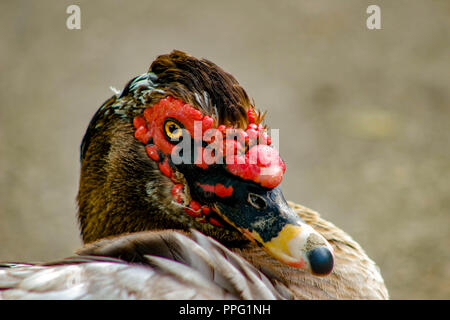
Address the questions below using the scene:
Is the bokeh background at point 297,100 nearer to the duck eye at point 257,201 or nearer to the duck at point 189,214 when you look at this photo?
the duck at point 189,214

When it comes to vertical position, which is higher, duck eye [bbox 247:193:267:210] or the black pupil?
the black pupil

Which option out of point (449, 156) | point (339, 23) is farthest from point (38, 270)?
point (339, 23)

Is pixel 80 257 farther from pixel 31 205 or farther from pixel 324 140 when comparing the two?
Answer: pixel 324 140

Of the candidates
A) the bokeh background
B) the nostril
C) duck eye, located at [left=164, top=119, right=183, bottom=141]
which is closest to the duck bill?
the nostril

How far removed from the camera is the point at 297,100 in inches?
255

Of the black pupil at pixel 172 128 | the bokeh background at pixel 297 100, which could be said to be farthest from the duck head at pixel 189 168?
the bokeh background at pixel 297 100

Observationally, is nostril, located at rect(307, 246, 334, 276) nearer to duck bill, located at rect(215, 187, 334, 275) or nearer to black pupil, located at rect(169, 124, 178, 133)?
duck bill, located at rect(215, 187, 334, 275)

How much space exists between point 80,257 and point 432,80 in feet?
18.9

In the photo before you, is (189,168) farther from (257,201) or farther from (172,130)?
(257,201)

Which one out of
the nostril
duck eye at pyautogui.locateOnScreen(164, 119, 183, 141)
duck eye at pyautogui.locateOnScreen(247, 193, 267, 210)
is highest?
duck eye at pyautogui.locateOnScreen(164, 119, 183, 141)

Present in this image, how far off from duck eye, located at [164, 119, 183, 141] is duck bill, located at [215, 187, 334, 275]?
0.39 metres

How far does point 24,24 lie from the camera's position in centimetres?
741

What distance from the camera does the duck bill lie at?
2004 millimetres
